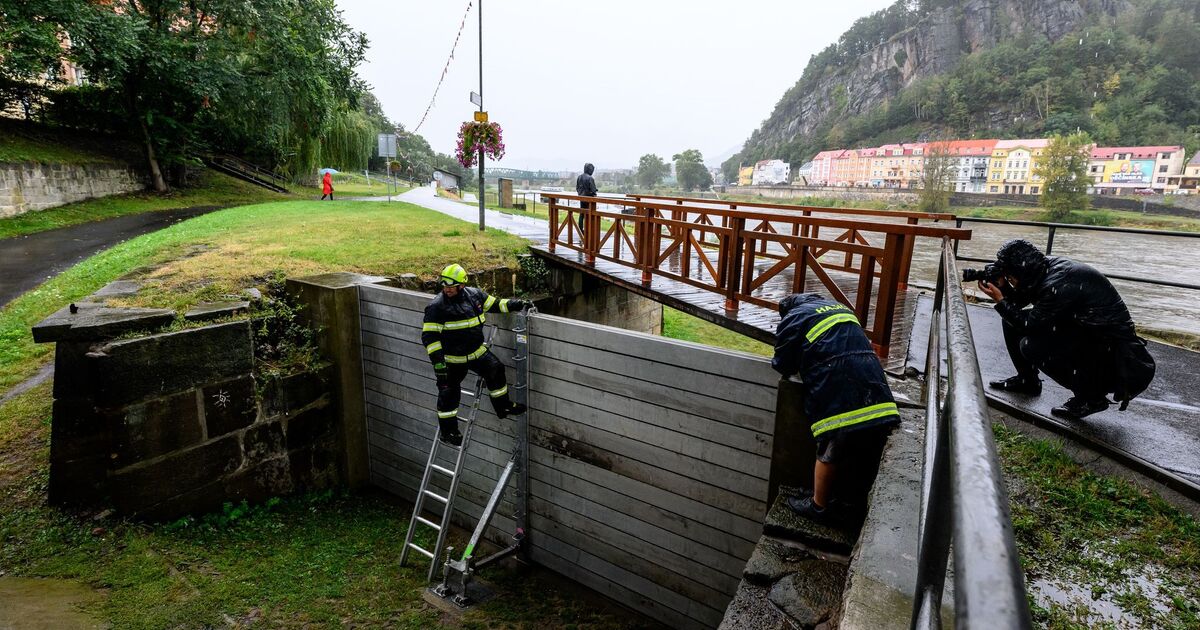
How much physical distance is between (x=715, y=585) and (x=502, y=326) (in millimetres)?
2976

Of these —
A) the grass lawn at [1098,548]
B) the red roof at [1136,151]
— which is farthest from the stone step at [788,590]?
the red roof at [1136,151]

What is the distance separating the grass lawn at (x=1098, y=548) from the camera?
2.36 m

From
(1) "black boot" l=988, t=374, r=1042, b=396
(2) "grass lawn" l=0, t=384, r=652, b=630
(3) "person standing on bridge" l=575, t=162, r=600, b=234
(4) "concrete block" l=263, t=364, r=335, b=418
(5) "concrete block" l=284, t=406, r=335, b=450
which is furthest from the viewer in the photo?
(3) "person standing on bridge" l=575, t=162, r=600, b=234

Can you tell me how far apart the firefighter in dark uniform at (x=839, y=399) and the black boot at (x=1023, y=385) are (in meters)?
1.66

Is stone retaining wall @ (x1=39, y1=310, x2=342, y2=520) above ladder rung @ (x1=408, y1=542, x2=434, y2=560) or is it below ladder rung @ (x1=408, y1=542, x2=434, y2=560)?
above

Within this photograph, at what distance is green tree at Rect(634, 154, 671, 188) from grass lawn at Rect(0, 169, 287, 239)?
157 feet

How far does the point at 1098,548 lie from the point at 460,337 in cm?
448

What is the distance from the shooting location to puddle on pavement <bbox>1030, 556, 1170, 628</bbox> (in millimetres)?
2316

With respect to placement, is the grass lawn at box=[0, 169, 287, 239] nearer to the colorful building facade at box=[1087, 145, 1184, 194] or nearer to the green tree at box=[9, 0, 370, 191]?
the green tree at box=[9, 0, 370, 191]

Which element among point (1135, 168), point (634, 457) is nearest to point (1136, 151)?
point (1135, 168)

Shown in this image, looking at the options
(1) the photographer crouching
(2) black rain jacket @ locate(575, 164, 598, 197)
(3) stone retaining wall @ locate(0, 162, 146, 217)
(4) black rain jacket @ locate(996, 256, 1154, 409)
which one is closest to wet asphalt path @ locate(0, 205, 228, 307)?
(3) stone retaining wall @ locate(0, 162, 146, 217)

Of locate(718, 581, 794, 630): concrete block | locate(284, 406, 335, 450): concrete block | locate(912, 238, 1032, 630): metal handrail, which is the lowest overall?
locate(284, 406, 335, 450): concrete block

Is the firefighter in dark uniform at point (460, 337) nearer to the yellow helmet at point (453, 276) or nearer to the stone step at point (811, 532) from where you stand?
the yellow helmet at point (453, 276)

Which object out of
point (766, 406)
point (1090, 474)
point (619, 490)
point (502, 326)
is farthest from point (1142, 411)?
point (502, 326)
